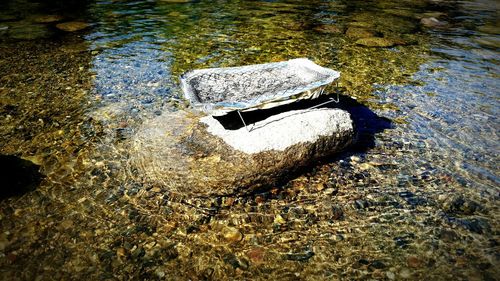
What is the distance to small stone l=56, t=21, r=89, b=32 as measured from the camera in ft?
33.8

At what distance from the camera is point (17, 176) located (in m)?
4.16

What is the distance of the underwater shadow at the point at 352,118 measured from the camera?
4531mm

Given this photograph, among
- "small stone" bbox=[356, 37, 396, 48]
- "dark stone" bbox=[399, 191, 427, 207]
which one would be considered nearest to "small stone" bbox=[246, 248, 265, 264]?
"dark stone" bbox=[399, 191, 427, 207]

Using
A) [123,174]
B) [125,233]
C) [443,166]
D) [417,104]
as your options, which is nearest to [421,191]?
[443,166]

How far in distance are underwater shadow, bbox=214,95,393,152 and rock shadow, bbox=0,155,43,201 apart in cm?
252

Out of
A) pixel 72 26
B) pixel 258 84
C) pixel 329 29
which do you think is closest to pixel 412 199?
pixel 258 84

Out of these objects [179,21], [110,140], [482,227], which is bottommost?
[482,227]

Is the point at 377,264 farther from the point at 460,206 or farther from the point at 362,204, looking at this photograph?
the point at 460,206

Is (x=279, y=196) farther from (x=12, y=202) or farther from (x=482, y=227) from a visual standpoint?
(x=12, y=202)

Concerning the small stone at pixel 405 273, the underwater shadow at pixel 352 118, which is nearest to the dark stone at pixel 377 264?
the small stone at pixel 405 273

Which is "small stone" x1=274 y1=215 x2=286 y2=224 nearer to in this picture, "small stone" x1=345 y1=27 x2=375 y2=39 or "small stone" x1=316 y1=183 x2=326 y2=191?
"small stone" x1=316 y1=183 x2=326 y2=191

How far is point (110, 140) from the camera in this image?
4.96 metres

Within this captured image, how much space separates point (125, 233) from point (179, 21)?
9.74 metres

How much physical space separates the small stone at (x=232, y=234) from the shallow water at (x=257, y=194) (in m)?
0.02
